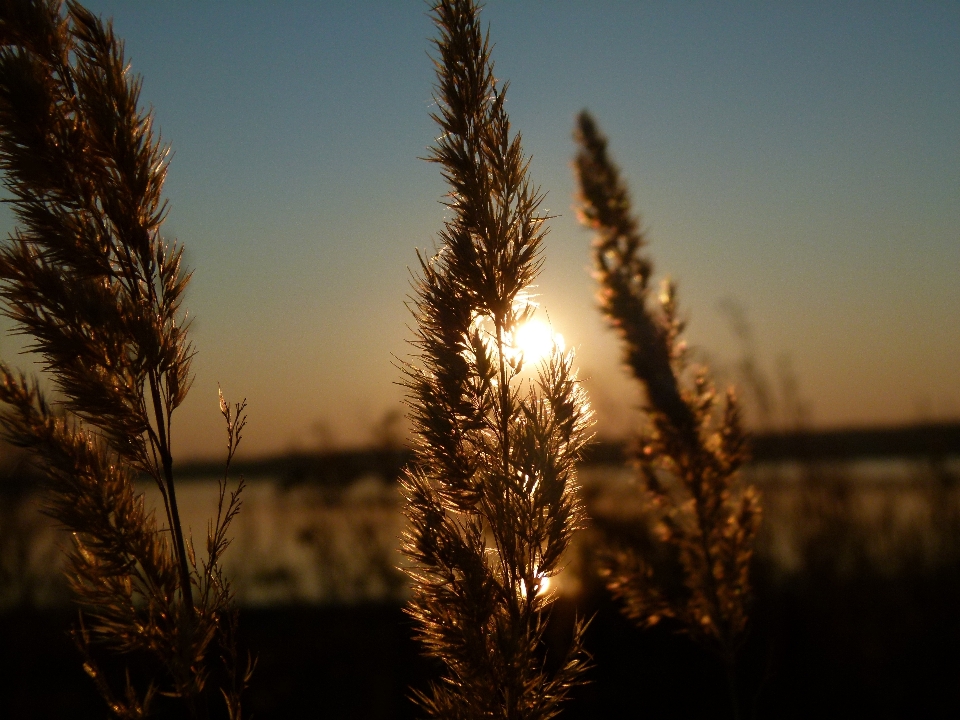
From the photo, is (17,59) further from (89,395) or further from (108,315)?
(89,395)

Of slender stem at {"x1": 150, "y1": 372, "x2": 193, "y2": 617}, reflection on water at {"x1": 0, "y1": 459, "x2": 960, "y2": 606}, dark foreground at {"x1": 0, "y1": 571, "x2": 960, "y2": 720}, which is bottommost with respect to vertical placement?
dark foreground at {"x1": 0, "y1": 571, "x2": 960, "y2": 720}

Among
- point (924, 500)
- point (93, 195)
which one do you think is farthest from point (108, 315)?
point (924, 500)

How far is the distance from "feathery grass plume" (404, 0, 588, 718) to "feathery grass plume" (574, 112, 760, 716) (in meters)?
1.30

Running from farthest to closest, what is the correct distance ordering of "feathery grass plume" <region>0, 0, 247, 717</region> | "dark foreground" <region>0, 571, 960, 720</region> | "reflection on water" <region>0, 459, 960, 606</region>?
"reflection on water" <region>0, 459, 960, 606</region> < "dark foreground" <region>0, 571, 960, 720</region> < "feathery grass plume" <region>0, 0, 247, 717</region>

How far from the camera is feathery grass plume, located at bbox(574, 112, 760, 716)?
3.18 metres

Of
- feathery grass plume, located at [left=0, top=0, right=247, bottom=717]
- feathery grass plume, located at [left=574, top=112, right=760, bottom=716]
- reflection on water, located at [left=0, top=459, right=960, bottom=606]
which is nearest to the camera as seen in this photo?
feathery grass plume, located at [left=0, top=0, right=247, bottom=717]

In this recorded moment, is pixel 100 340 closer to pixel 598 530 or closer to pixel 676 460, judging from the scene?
pixel 676 460

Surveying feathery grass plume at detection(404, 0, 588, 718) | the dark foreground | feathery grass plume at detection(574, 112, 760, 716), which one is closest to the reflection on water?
the dark foreground

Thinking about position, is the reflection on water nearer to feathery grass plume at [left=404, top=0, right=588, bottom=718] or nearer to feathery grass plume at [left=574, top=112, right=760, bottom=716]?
feathery grass plume at [left=574, top=112, right=760, bottom=716]

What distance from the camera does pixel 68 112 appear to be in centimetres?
204

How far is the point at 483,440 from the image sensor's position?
2.07 metres

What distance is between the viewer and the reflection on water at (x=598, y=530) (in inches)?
227

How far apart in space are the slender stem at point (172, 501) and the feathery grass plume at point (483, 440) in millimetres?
573

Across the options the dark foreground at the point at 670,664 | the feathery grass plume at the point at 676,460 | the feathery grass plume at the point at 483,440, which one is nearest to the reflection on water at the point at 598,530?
the dark foreground at the point at 670,664
